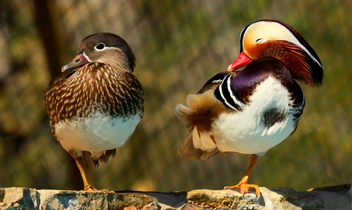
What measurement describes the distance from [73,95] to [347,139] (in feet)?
6.61

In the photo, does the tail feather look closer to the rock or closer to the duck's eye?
the rock

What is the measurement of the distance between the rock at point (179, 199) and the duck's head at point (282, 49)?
0.39 meters

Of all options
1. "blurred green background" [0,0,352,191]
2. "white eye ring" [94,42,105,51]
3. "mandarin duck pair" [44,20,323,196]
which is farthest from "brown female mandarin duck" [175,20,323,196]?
"blurred green background" [0,0,352,191]

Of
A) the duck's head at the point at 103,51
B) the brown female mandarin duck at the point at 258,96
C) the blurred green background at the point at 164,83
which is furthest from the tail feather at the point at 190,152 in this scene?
the blurred green background at the point at 164,83

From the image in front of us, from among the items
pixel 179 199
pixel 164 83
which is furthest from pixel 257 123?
pixel 164 83

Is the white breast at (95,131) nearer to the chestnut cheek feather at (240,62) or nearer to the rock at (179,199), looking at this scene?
the rock at (179,199)

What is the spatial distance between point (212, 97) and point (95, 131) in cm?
37

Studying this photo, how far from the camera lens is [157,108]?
2.21 m

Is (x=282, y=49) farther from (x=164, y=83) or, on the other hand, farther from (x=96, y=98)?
(x=164, y=83)

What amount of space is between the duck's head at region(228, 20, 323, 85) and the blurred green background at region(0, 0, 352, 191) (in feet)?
2.83

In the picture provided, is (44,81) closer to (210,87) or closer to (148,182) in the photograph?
(148,182)

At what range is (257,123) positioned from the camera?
1177mm

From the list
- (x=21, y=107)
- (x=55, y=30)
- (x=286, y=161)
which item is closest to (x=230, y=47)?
(x=286, y=161)

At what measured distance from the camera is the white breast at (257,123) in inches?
45.8
